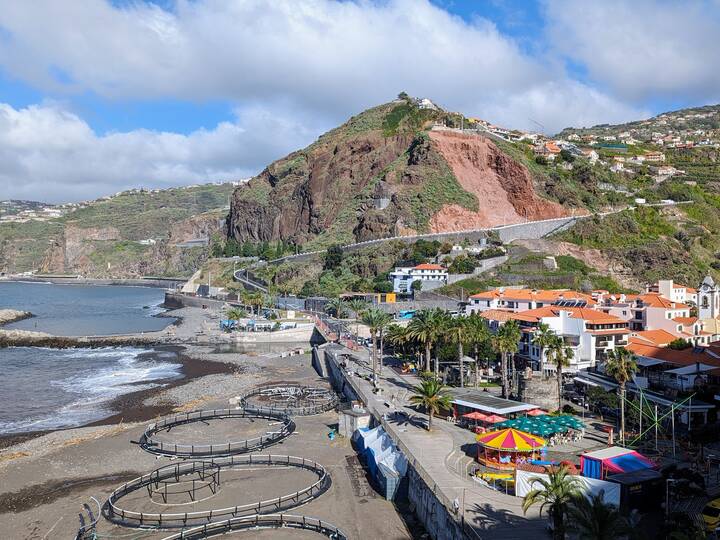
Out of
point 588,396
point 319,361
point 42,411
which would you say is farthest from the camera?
point 319,361

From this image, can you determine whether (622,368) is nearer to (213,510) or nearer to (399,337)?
(213,510)

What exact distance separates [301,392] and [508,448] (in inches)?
967

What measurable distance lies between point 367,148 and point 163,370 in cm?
8694

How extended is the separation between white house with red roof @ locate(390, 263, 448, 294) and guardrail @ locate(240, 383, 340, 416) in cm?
3574

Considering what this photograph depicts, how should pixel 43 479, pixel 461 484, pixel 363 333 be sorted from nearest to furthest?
1. pixel 461 484
2. pixel 43 479
3. pixel 363 333

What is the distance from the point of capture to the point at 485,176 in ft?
398

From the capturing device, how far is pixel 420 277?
284ft

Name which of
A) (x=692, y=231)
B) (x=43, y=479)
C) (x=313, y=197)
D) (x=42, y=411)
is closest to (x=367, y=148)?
(x=313, y=197)

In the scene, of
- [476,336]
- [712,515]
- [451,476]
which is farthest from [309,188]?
[712,515]

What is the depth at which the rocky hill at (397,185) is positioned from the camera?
114m

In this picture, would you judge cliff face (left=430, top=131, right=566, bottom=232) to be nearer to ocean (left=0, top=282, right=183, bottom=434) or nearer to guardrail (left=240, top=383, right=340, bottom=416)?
ocean (left=0, top=282, right=183, bottom=434)

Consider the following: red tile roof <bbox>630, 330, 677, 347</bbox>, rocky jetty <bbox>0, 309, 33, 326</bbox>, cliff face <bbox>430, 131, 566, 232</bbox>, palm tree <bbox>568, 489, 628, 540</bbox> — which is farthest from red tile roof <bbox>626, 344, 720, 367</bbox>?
rocky jetty <bbox>0, 309, 33, 326</bbox>

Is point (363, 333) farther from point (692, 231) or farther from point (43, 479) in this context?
point (692, 231)

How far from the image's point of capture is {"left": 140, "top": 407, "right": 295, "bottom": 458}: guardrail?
3456 centimetres
